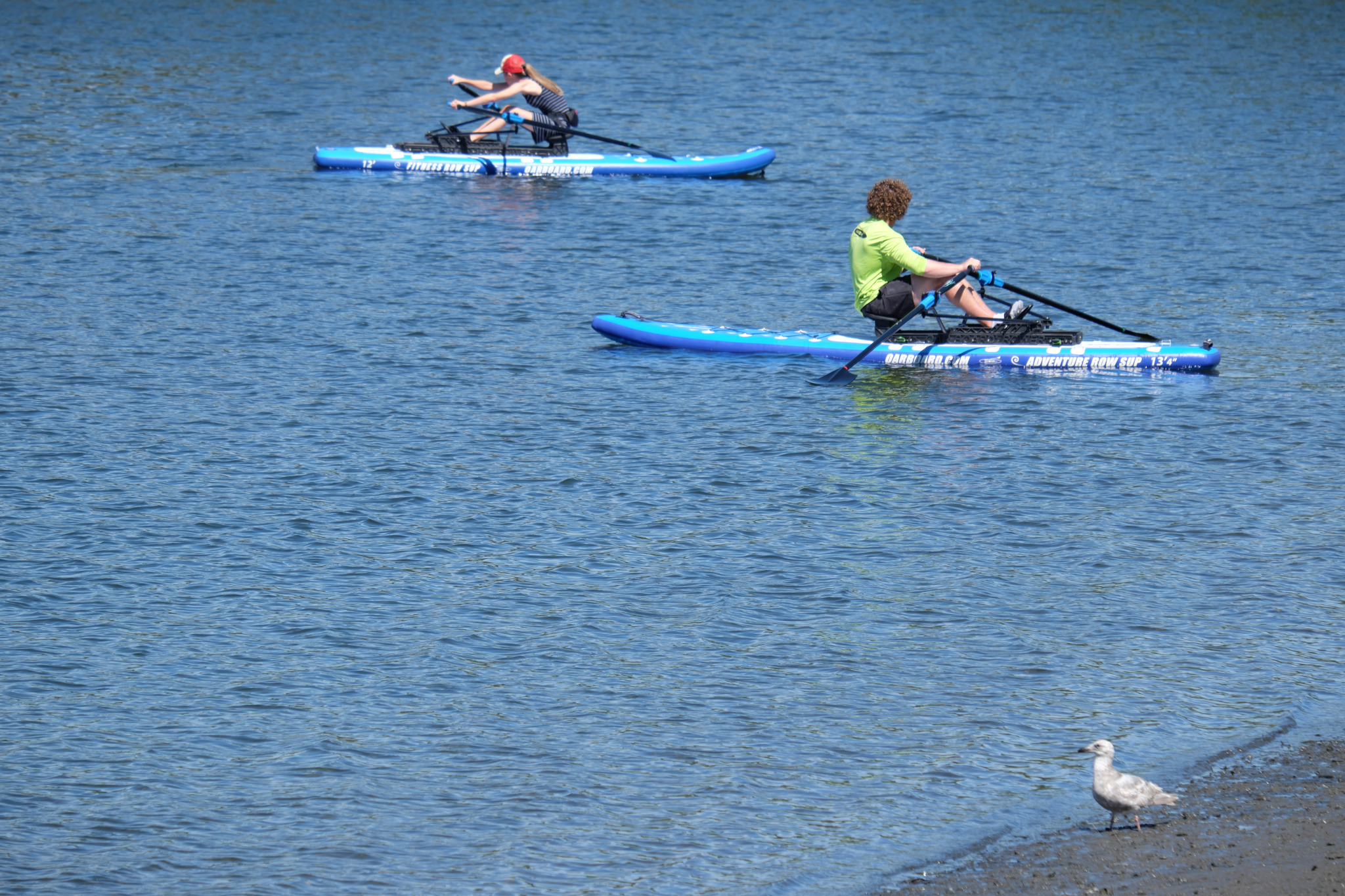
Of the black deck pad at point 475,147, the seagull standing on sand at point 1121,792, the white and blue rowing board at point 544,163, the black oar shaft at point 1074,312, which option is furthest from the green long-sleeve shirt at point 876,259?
the black deck pad at point 475,147

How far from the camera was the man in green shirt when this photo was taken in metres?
14.9

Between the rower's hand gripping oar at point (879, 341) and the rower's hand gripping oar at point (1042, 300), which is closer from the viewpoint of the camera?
the rower's hand gripping oar at point (1042, 300)

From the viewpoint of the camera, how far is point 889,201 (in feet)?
49.2

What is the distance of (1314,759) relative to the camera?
7.88 meters

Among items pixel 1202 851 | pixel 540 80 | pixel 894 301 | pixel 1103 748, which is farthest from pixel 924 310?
pixel 540 80

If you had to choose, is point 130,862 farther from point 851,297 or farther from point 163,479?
point 851,297

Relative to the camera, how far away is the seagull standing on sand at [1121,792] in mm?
7043

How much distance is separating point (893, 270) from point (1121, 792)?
882cm

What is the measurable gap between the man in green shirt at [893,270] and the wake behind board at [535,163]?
10664mm

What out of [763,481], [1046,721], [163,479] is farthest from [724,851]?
[163,479]

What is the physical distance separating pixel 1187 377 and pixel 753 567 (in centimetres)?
639

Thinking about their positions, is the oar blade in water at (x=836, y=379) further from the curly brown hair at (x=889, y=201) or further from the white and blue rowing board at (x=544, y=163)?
the white and blue rowing board at (x=544, y=163)

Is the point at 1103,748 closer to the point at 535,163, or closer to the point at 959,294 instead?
the point at 959,294

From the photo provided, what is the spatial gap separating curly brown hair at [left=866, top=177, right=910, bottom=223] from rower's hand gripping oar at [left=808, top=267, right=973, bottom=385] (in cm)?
74
